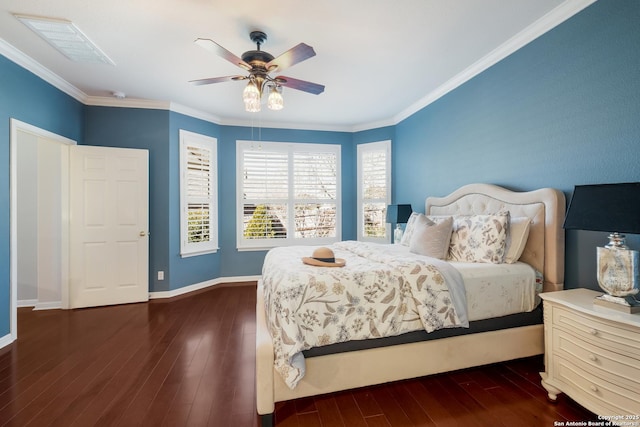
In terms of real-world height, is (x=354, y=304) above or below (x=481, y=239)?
below

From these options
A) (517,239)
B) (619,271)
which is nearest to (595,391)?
(619,271)

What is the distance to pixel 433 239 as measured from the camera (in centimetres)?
254

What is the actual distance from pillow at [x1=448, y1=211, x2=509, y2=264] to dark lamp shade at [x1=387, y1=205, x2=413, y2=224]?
1.21 metres

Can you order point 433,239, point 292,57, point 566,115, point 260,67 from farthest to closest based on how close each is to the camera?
point 433,239 → point 260,67 → point 566,115 → point 292,57

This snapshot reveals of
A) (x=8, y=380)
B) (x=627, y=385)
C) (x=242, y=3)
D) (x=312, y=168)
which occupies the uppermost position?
(x=242, y=3)

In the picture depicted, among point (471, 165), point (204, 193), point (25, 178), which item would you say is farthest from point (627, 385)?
point (25, 178)

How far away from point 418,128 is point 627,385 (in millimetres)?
3441

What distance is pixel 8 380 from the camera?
2.01 m

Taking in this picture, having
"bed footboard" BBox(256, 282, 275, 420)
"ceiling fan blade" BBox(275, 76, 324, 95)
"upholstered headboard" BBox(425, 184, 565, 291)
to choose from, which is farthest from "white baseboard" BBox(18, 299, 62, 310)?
"upholstered headboard" BBox(425, 184, 565, 291)

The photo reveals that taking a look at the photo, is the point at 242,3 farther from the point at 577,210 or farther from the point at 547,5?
the point at 577,210

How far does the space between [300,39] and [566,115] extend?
7.55 ft

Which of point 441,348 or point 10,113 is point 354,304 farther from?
point 10,113

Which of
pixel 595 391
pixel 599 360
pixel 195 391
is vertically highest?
pixel 599 360

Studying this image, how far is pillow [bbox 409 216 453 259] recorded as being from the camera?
2502 mm
